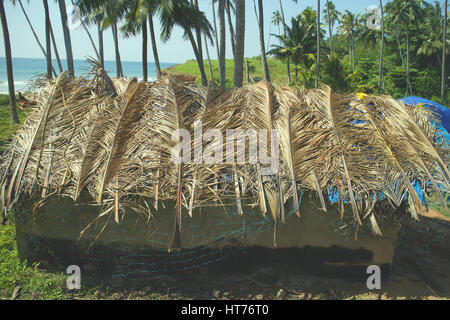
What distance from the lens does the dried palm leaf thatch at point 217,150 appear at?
491cm

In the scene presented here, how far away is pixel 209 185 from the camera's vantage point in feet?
16.3

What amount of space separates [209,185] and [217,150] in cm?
65

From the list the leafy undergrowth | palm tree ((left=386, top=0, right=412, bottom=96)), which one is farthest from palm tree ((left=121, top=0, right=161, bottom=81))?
palm tree ((left=386, top=0, right=412, bottom=96))

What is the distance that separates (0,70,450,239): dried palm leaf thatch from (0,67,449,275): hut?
0.02 meters

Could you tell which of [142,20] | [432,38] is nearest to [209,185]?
[142,20]

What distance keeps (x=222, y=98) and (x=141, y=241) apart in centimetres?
293

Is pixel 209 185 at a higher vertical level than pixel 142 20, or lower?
lower

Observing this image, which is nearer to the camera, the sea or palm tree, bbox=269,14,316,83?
the sea

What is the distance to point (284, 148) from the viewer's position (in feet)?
17.5

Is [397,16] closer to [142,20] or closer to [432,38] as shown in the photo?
[432,38]

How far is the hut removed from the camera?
4.92 meters

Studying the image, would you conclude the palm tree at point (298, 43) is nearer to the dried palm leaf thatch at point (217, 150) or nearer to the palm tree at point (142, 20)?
the palm tree at point (142, 20)

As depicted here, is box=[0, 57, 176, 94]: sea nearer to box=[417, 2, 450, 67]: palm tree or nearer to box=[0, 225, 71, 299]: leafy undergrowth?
box=[0, 225, 71, 299]: leafy undergrowth

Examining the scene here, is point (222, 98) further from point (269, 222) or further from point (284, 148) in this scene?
point (269, 222)
